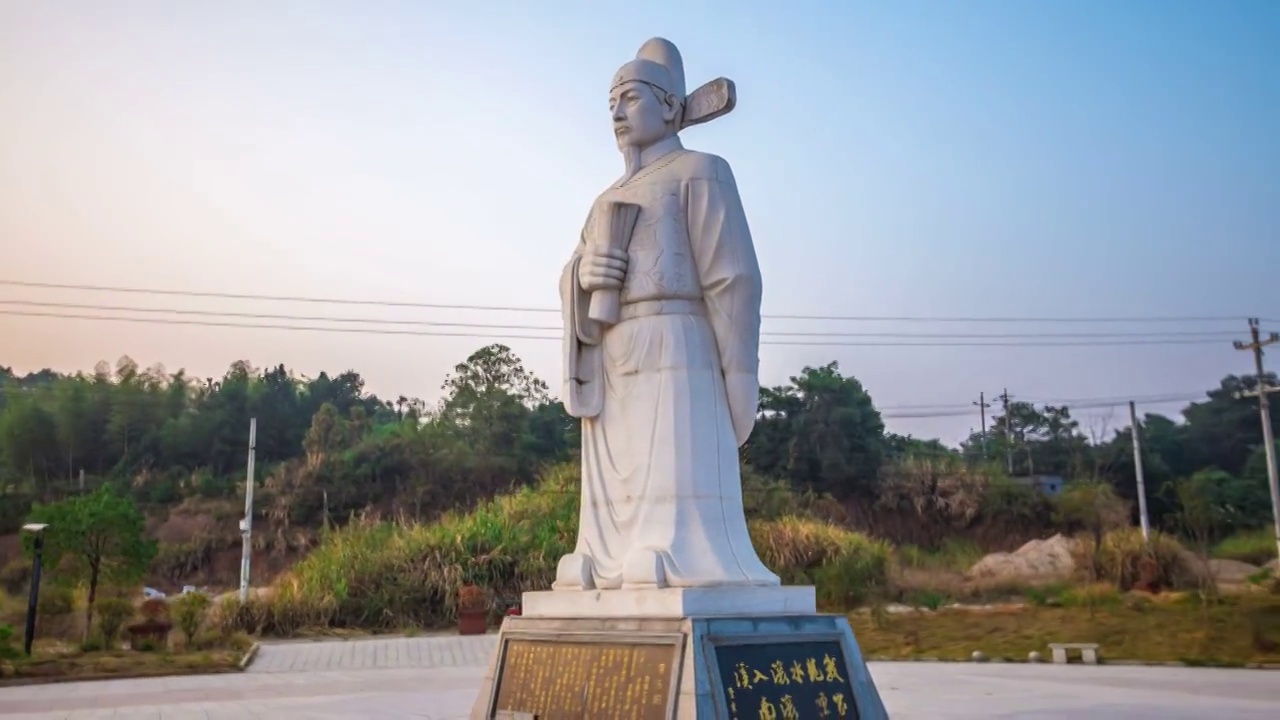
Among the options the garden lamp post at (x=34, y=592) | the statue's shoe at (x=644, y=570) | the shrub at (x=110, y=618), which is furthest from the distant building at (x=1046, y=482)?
the statue's shoe at (x=644, y=570)

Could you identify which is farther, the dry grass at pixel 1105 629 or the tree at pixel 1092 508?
the tree at pixel 1092 508

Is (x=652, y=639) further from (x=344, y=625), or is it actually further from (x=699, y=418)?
(x=344, y=625)

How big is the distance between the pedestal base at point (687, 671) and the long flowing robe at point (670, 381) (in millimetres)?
288

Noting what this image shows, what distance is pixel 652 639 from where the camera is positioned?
12.4ft

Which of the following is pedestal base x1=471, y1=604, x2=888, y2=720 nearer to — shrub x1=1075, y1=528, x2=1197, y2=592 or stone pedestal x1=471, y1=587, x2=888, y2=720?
stone pedestal x1=471, y1=587, x2=888, y2=720

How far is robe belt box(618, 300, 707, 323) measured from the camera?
177 inches

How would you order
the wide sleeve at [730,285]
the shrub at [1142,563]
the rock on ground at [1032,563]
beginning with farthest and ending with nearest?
the rock on ground at [1032,563] → the shrub at [1142,563] → the wide sleeve at [730,285]

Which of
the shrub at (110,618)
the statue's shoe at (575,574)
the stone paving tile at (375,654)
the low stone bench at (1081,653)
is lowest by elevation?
the stone paving tile at (375,654)

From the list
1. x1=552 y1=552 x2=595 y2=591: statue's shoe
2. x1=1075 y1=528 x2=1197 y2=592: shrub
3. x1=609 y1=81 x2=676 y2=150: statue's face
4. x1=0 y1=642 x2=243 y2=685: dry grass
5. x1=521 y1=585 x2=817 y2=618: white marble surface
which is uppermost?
x1=609 y1=81 x2=676 y2=150: statue's face

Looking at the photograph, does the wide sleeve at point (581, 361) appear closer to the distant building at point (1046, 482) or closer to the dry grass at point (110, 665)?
the dry grass at point (110, 665)

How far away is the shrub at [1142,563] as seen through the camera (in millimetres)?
15969

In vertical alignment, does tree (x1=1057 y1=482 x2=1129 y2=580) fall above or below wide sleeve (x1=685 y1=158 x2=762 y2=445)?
below

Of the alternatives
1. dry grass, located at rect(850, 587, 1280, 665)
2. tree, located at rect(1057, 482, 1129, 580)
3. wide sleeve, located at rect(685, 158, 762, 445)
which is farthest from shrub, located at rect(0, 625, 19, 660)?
tree, located at rect(1057, 482, 1129, 580)

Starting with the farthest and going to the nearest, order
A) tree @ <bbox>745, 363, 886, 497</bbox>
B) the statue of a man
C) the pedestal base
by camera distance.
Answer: tree @ <bbox>745, 363, 886, 497</bbox> → the statue of a man → the pedestal base
